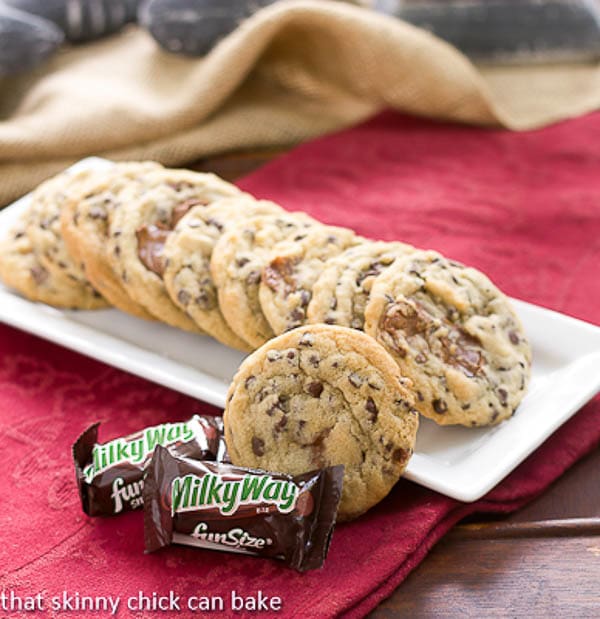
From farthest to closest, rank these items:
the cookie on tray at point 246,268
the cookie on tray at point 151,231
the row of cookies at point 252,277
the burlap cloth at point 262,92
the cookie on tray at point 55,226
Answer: the burlap cloth at point 262,92 < the cookie on tray at point 55,226 < the cookie on tray at point 151,231 < the cookie on tray at point 246,268 < the row of cookies at point 252,277

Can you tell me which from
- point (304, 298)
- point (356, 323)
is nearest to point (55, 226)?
point (304, 298)

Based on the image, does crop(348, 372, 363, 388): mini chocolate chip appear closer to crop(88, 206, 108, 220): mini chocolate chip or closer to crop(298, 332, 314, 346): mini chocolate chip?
crop(298, 332, 314, 346): mini chocolate chip

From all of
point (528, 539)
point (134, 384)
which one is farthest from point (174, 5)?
point (528, 539)

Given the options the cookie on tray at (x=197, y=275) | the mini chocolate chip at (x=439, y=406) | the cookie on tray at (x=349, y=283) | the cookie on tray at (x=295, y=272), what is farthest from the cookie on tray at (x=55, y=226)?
the mini chocolate chip at (x=439, y=406)

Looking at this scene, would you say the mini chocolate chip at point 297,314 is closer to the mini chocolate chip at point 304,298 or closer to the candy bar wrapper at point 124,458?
the mini chocolate chip at point 304,298

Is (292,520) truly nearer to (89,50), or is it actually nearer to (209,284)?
(209,284)
